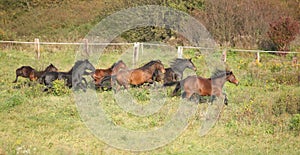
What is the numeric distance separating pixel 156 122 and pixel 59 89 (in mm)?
3433

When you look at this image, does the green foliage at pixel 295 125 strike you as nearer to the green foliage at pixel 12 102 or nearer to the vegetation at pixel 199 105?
the vegetation at pixel 199 105

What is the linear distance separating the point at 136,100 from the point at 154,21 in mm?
12044

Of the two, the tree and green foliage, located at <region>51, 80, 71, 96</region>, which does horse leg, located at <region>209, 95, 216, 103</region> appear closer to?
green foliage, located at <region>51, 80, 71, 96</region>

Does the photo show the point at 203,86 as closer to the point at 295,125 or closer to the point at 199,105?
the point at 199,105

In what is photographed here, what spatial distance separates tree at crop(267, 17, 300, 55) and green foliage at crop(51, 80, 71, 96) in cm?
1226

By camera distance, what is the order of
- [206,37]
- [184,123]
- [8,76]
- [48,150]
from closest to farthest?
[48,150]
[184,123]
[8,76]
[206,37]

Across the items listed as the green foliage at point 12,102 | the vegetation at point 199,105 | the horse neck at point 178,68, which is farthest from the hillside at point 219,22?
the green foliage at point 12,102

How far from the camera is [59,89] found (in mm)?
11914

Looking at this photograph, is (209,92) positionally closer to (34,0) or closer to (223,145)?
(223,145)

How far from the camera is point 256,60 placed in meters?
18.2

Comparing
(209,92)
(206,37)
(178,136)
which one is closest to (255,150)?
(178,136)

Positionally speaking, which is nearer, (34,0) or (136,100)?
(136,100)

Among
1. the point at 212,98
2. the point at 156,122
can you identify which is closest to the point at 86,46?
the point at 212,98

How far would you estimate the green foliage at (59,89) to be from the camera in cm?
1189
